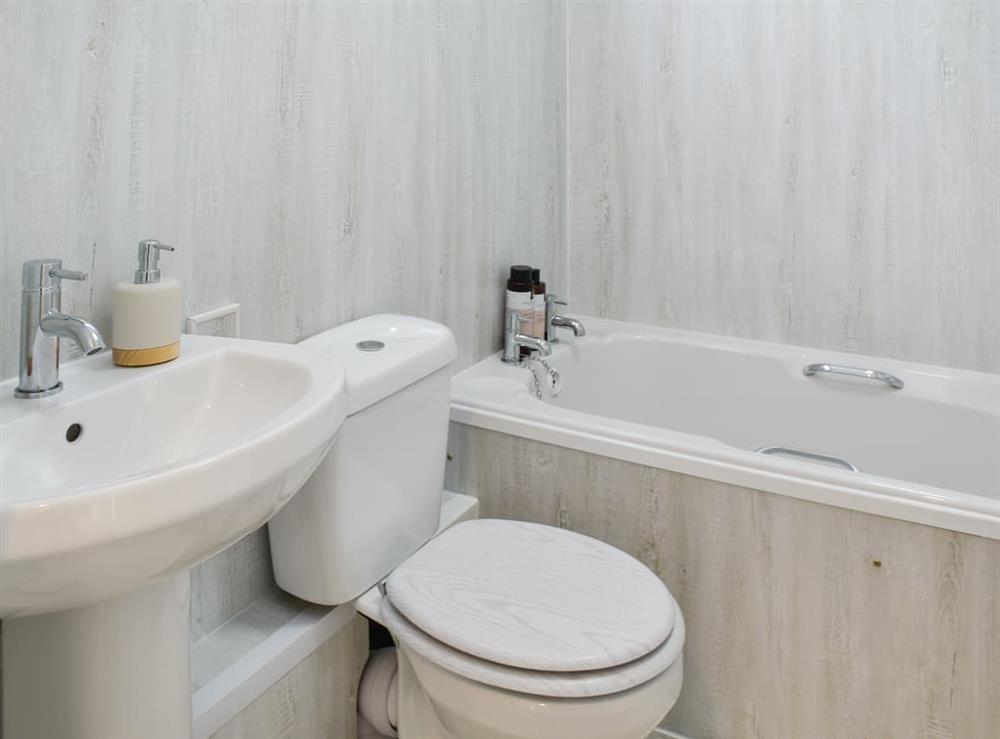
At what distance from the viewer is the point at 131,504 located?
2.33 ft

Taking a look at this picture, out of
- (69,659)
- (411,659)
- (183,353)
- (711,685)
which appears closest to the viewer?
(69,659)

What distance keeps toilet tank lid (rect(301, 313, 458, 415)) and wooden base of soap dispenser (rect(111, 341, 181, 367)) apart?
0.80 feet

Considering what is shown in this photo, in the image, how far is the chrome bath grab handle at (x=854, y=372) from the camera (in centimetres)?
197

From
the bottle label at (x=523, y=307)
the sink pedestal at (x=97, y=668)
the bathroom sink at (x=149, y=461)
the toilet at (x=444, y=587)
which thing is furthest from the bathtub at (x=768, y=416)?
the sink pedestal at (x=97, y=668)

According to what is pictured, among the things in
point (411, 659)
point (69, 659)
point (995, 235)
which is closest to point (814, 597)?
point (411, 659)

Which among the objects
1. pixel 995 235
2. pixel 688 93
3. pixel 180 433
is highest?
pixel 688 93

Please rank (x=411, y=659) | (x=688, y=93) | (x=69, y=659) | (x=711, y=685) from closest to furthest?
1. (x=69, y=659)
2. (x=411, y=659)
3. (x=711, y=685)
4. (x=688, y=93)

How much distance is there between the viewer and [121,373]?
1054 millimetres

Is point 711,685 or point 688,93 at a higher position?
point 688,93

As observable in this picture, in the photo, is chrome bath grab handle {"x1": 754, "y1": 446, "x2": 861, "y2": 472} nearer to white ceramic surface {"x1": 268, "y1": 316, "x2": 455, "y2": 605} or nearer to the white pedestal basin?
white ceramic surface {"x1": 268, "y1": 316, "x2": 455, "y2": 605}

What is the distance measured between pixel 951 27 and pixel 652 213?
0.77m

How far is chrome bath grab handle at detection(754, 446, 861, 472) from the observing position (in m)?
2.05

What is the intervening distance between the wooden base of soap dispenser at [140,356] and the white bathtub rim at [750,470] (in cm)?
77

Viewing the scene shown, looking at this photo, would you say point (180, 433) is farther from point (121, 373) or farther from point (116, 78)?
point (116, 78)
